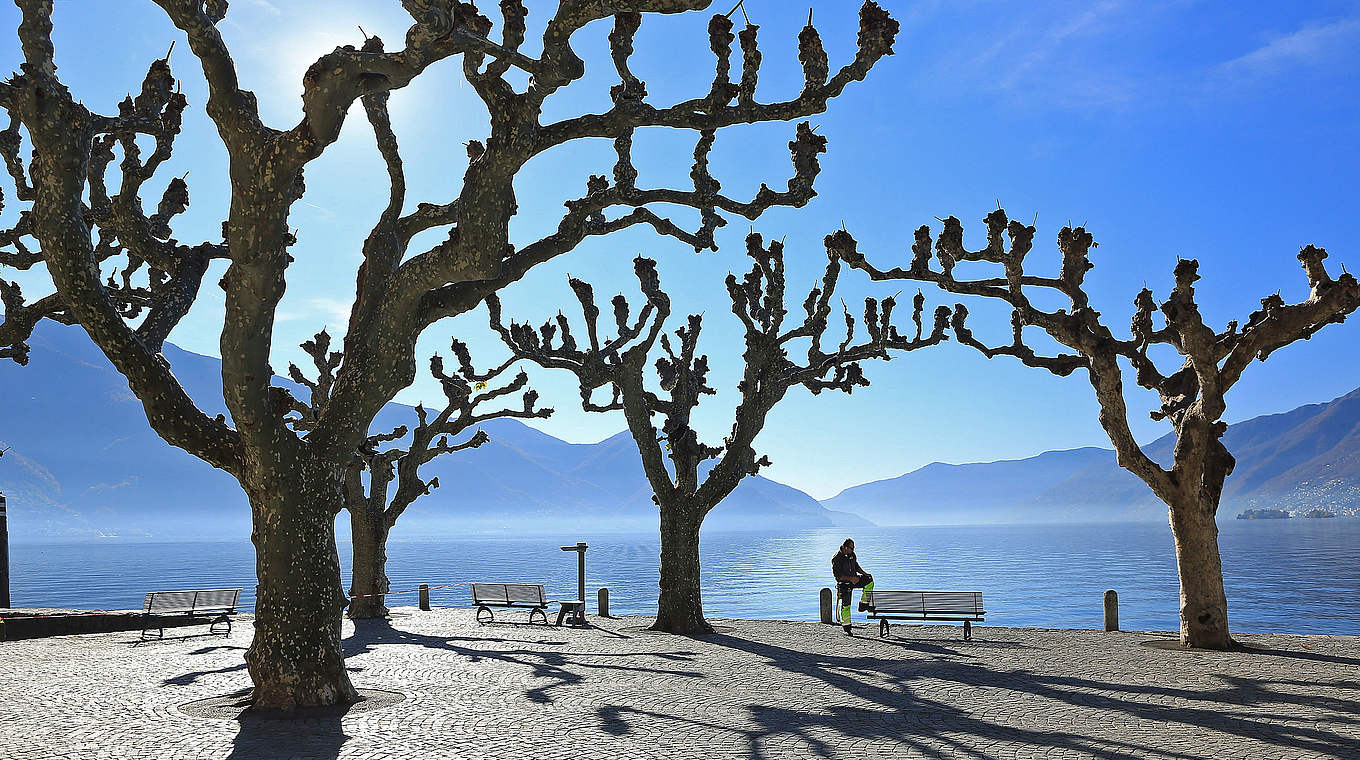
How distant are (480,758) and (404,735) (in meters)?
1.42

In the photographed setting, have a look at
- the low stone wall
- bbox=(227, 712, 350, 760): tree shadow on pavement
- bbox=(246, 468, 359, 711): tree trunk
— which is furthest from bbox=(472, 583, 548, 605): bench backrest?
bbox=(227, 712, 350, 760): tree shadow on pavement

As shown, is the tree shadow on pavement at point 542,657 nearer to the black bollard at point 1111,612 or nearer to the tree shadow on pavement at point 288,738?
Result: the tree shadow on pavement at point 288,738

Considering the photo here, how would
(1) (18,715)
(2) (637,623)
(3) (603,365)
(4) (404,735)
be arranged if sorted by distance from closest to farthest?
(4) (404,735), (1) (18,715), (3) (603,365), (2) (637,623)

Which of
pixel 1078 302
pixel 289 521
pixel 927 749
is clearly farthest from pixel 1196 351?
pixel 289 521

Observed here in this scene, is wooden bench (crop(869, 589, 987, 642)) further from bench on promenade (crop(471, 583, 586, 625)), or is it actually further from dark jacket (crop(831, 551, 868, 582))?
bench on promenade (crop(471, 583, 586, 625))

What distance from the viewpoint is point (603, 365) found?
20.6 metres

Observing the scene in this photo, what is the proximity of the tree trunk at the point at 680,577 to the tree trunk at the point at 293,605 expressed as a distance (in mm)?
9608

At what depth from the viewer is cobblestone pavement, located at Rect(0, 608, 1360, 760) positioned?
28.8 ft

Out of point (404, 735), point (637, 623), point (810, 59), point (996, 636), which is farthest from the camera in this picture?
point (637, 623)

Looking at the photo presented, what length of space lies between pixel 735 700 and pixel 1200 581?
976cm

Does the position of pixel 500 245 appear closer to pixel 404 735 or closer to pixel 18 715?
pixel 404 735

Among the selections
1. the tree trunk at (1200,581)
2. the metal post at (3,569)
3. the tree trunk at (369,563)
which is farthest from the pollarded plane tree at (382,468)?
the tree trunk at (1200,581)

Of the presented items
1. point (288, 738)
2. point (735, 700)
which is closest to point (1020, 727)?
point (735, 700)

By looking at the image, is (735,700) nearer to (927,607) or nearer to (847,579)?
(927,607)
